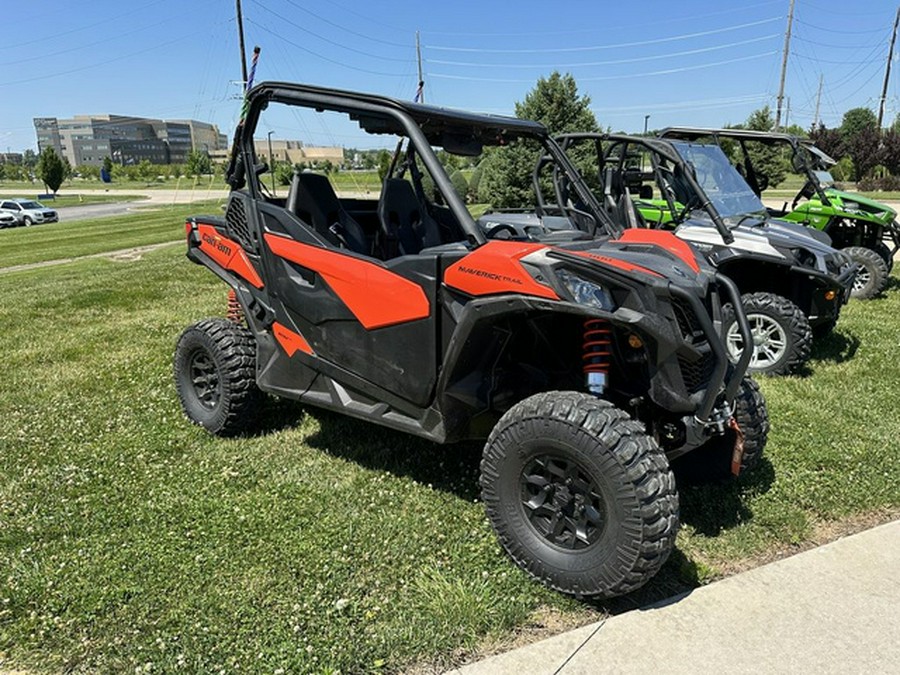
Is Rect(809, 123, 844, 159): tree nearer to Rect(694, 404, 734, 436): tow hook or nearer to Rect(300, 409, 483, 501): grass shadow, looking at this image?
Rect(300, 409, 483, 501): grass shadow

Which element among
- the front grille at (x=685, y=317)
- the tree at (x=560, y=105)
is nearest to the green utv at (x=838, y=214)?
the front grille at (x=685, y=317)

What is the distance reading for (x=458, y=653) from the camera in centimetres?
267

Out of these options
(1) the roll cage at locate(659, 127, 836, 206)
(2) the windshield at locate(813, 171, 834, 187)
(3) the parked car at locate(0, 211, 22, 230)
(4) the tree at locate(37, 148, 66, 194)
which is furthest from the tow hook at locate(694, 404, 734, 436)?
(4) the tree at locate(37, 148, 66, 194)

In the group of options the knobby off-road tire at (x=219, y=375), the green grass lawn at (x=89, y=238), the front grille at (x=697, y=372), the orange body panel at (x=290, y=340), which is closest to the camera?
the front grille at (x=697, y=372)

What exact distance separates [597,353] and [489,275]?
58 centimetres

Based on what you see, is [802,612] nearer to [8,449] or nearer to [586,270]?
[586,270]

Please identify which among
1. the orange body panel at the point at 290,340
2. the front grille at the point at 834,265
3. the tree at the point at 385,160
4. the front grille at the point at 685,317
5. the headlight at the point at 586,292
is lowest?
the orange body panel at the point at 290,340

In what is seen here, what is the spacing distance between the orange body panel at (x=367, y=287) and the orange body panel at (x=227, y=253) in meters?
0.52

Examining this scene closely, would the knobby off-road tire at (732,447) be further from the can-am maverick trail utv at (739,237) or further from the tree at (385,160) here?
the tree at (385,160)

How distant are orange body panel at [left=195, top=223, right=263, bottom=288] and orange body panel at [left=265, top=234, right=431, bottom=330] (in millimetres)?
517

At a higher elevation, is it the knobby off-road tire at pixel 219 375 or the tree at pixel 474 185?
the tree at pixel 474 185

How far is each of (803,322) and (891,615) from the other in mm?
3338

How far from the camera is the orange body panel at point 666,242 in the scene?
333 centimetres

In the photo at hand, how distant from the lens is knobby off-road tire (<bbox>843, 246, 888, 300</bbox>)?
29.1 feet
